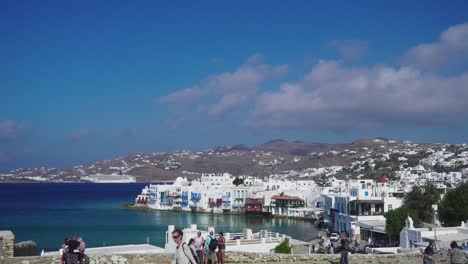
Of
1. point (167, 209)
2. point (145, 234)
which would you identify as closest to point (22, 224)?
point (145, 234)

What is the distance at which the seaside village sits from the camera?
107 feet

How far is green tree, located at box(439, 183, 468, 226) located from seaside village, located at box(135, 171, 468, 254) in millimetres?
1818

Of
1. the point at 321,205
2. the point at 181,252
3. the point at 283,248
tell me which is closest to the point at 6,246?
the point at 181,252

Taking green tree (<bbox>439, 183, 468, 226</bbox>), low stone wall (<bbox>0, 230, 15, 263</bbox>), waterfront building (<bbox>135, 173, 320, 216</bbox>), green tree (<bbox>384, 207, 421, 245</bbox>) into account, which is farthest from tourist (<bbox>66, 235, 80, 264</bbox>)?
waterfront building (<bbox>135, 173, 320, 216</bbox>)

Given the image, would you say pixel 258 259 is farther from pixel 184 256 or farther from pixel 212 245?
pixel 184 256

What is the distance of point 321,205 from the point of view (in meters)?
88.3

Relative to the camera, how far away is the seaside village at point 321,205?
32531 millimetres

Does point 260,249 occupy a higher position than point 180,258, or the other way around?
point 180,258

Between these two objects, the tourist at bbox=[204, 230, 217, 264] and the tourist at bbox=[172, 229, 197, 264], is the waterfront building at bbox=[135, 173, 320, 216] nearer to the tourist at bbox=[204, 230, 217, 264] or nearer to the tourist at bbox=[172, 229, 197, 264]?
the tourist at bbox=[204, 230, 217, 264]

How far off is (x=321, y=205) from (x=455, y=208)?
46521mm

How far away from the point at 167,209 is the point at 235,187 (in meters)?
14.6

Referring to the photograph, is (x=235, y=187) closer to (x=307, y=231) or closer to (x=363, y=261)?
(x=307, y=231)

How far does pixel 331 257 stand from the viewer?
18109 mm

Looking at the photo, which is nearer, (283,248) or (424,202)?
(283,248)
